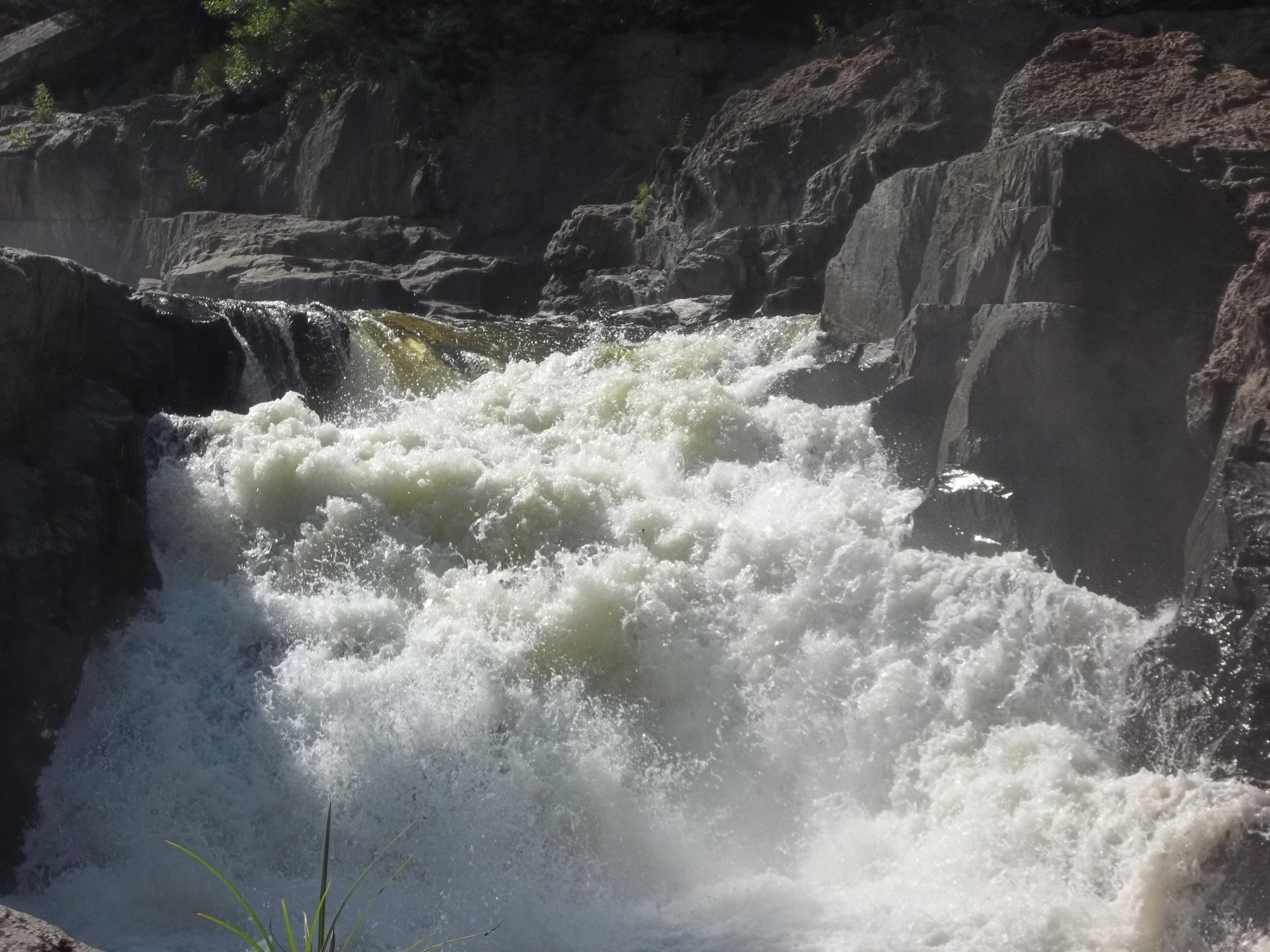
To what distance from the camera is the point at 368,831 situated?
6203 mm

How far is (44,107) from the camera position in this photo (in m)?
19.5

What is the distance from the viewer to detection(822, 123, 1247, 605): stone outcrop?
24.3ft

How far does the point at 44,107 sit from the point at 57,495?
15.0 m

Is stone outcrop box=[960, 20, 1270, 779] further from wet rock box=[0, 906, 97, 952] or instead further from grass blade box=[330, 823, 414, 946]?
wet rock box=[0, 906, 97, 952]

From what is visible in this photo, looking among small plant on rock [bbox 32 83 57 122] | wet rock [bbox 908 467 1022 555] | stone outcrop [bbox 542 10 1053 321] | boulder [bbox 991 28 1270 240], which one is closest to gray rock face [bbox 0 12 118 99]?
small plant on rock [bbox 32 83 57 122]

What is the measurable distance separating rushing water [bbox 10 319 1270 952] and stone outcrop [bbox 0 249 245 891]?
0.68 ft

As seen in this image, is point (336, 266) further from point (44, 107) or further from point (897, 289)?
point (897, 289)

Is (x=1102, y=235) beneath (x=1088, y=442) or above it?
above

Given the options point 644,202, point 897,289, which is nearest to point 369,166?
point 644,202

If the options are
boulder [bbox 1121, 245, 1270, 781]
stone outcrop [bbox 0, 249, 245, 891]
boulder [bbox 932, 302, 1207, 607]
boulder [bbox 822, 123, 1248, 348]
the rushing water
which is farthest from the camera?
boulder [bbox 822, 123, 1248, 348]

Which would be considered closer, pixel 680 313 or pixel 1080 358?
pixel 1080 358

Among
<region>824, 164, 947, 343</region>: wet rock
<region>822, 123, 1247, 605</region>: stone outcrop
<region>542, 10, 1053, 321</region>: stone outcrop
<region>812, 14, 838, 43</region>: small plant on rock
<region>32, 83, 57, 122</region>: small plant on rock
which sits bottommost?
<region>822, 123, 1247, 605</region>: stone outcrop

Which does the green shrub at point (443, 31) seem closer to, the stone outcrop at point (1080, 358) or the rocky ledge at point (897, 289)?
the rocky ledge at point (897, 289)

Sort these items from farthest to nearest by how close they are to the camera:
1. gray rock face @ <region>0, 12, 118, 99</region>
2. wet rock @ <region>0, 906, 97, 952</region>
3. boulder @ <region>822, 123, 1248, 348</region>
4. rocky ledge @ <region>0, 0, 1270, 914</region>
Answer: gray rock face @ <region>0, 12, 118, 99</region>, boulder @ <region>822, 123, 1248, 348</region>, rocky ledge @ <region>0, 0, 1270, 914</region>, wet rock @ <region>0, 906, 97, 952</region>
